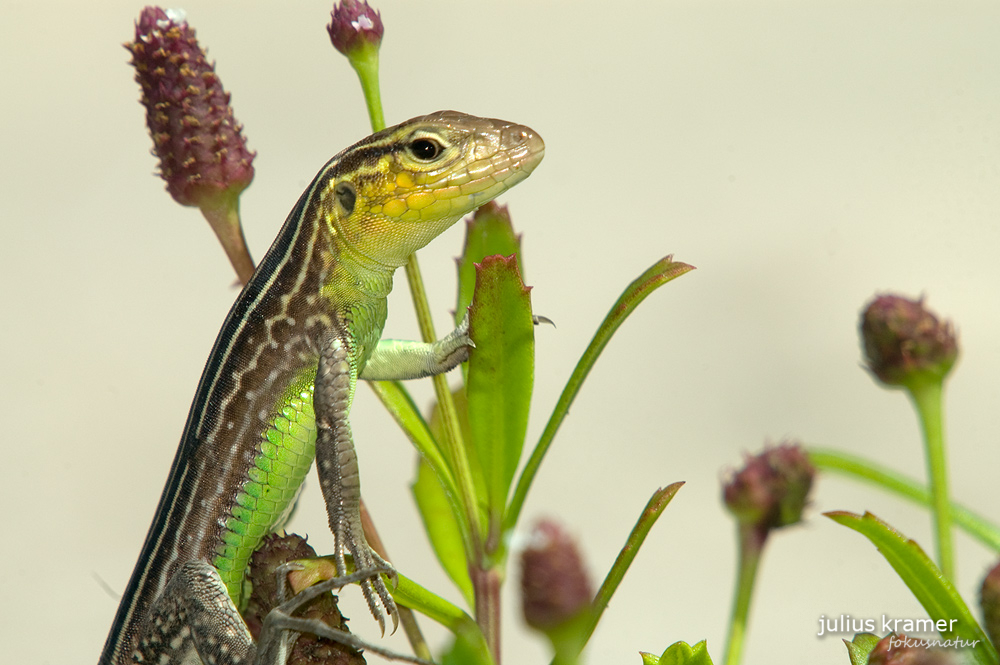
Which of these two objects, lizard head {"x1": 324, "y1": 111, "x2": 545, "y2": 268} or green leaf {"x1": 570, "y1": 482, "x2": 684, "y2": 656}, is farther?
lizard head {"x1": 324, "y1": 111, "x2": 545, "y2": 268}

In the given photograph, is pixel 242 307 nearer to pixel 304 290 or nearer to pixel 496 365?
pixel 304 290

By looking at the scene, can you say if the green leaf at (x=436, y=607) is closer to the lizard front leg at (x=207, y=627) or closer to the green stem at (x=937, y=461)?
the lizard front leg at (x=207, y=627)

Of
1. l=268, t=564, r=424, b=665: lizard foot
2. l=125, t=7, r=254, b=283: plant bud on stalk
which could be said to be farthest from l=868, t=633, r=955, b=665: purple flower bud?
l=125, t=7, r=254, b=283: plant bud on stalk

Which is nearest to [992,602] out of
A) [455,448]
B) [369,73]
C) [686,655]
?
[686,655]

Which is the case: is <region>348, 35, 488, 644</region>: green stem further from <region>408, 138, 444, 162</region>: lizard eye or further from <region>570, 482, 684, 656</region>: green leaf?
<region>570, 482, 684, 656</region>: green leaf

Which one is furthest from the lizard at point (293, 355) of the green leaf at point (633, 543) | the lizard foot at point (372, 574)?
the green leaf at point (633, 543)

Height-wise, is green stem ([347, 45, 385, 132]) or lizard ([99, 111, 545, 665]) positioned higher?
green stem ([347, 45, 385, 132])
